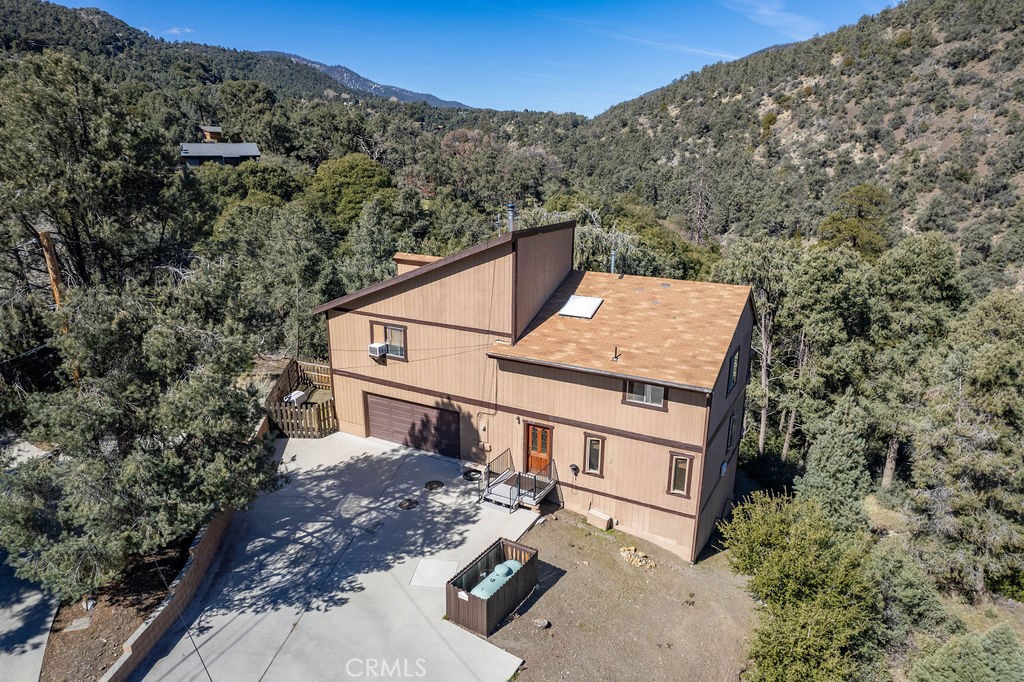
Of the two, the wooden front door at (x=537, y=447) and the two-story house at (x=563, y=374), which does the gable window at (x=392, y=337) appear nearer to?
the two-story house at (x=563, y=374)

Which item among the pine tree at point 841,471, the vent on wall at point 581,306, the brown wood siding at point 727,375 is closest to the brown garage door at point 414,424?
the vent on wall at point 581,306

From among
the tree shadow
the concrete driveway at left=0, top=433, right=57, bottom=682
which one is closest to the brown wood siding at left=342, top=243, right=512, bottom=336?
the concrete driveway at left=0, top=433, right=57, bottom=682

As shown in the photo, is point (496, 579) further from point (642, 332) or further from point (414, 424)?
point (414, 424)

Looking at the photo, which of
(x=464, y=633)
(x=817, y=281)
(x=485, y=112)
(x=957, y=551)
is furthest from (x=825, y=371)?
(x=485, y=112)

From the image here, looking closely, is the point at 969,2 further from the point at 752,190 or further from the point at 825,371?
the point at 825,371

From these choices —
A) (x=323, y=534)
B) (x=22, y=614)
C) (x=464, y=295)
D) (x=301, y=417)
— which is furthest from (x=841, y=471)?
(x=22, y=614)

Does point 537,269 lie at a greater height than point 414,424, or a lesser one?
greater
